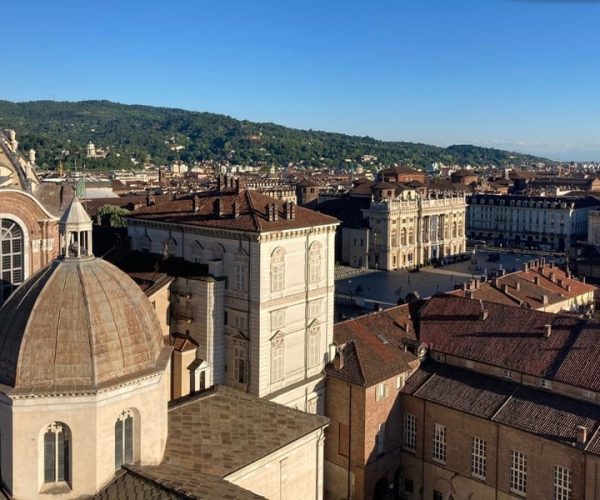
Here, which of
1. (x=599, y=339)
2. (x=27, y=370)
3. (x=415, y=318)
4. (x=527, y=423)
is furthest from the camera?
(x=415, y=318)

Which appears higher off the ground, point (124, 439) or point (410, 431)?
point (124, 439)

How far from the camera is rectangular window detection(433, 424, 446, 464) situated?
34594 millimetres

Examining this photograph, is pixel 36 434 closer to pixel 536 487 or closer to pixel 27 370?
pixel 27 370

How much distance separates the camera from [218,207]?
3625 cm

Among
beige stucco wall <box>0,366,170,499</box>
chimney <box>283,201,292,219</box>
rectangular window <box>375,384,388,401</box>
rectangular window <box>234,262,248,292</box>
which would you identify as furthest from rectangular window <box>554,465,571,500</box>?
beige stucco wall <box>0,366,170,499</box>

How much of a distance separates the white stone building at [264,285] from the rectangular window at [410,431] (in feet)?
15.6

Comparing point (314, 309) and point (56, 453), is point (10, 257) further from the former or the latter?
point (56, 453)

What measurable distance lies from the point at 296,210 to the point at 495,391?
45.0 feet

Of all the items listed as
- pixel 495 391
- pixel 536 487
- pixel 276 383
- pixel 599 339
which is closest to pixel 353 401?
pixel 276 383

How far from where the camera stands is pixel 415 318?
139 feet

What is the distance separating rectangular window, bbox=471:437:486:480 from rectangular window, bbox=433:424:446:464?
1.74 metres

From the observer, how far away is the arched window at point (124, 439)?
67.7 feet

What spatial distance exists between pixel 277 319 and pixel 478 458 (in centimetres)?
1180

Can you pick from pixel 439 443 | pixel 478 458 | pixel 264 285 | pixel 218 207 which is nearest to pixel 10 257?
pixel 218 207
